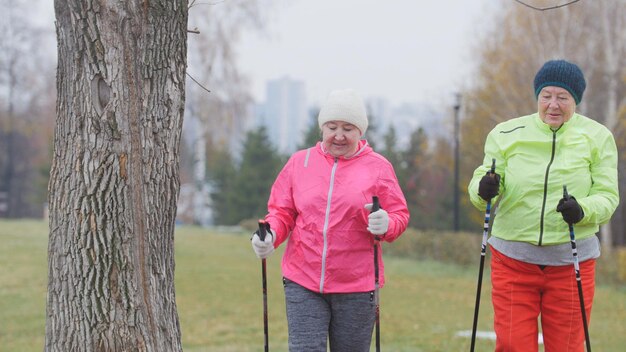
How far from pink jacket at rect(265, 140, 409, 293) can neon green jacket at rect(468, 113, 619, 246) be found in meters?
0.51

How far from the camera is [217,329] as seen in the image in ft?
33.0

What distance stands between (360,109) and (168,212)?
1100 millimetres

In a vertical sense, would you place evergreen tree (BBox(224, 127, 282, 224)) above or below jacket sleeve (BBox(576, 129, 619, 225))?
below

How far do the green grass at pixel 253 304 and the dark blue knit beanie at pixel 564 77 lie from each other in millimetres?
4094

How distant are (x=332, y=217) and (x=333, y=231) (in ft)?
0.22

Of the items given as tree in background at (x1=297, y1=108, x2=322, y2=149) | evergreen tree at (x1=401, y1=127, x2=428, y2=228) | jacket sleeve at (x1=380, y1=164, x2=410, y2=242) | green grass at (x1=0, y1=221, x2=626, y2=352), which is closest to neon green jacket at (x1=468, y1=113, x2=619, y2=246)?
jacket sleeve at (x1=380, y1=164, x2=410, y2=242)

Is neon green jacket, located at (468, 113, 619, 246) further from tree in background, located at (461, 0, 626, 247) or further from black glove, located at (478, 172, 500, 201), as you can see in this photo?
tree in background, located at (461, 0, 626, 247)

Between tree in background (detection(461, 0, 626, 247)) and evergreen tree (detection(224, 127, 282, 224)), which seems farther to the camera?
evergreen tree (detection(224, 127, 282, 224))

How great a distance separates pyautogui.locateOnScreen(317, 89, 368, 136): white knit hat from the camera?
14.6 ft

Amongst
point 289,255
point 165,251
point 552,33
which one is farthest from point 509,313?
point 552,33

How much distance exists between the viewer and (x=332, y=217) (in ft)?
14.1

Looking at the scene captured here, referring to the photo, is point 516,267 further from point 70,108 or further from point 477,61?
point 477,61

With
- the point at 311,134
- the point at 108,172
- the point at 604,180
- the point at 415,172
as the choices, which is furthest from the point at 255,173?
the point at 108,172

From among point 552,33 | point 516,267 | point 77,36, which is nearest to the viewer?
point 77,36
